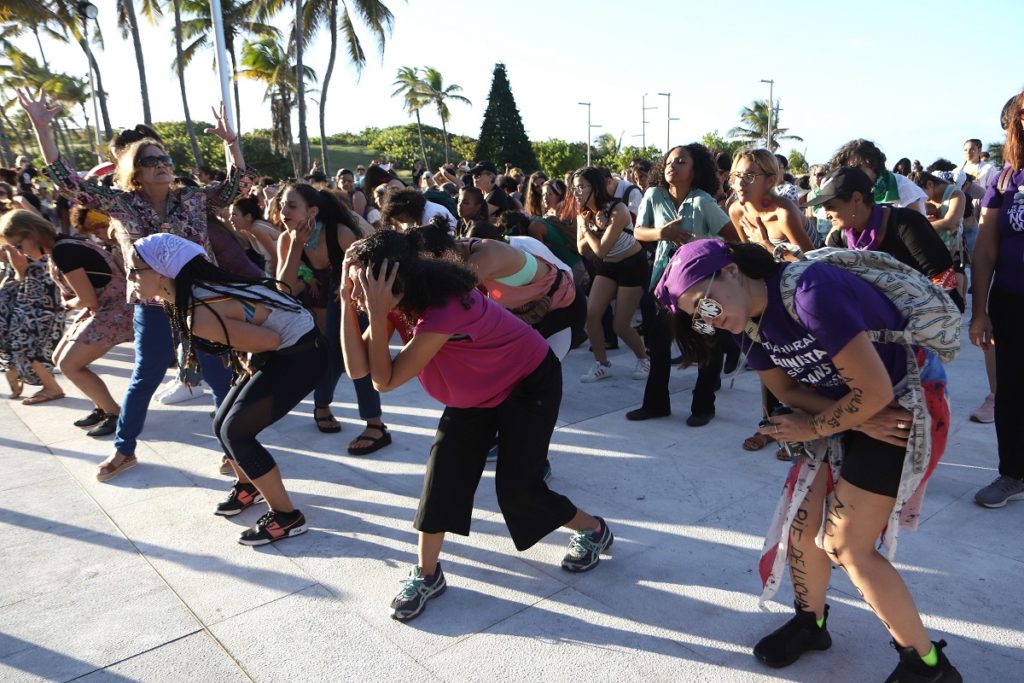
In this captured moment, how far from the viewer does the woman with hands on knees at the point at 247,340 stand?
320cm

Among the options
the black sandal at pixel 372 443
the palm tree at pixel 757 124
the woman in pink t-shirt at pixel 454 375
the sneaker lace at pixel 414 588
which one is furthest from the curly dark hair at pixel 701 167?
the palm tree at pixel 757 124

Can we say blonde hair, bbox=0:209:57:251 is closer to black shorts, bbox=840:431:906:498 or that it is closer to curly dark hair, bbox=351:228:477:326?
curly dark hair, bbox=351:228:477:326

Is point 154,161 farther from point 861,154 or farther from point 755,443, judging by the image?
point 861,154

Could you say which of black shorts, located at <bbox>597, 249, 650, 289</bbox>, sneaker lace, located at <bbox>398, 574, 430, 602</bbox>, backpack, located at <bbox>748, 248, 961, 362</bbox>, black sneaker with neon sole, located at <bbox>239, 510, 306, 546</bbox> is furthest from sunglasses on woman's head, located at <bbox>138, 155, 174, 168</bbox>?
backpack, located at <bbox>748, 248, 961, 362</bbox>

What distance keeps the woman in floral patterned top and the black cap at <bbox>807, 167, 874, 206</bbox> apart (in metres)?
3.40

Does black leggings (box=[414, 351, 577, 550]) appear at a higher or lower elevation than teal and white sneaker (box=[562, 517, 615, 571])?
higher

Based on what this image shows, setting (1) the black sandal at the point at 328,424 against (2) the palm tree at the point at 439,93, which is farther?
(2) the palm tree at the point at 439,93

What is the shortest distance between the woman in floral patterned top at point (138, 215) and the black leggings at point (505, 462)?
2074mm

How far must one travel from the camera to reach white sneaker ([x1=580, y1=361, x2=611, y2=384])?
5930 mm

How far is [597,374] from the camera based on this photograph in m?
5.95

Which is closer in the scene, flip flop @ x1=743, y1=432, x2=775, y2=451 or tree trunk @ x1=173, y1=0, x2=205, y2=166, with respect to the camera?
flip flop @ x1=743, y1=432, x2=775, y2=451

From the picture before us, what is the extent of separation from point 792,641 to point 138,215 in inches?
163

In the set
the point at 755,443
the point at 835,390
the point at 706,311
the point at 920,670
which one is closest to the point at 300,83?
the point at 755,443

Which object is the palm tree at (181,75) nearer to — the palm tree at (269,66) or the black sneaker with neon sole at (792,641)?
the palm tree at (269,66)
